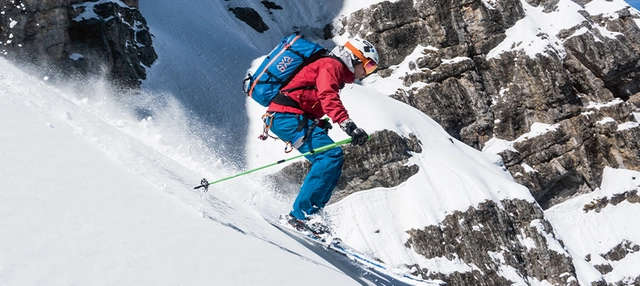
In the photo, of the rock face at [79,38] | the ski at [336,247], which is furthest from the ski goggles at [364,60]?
the rock face at [79,38]

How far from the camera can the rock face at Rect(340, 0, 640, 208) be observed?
39781 millimetres

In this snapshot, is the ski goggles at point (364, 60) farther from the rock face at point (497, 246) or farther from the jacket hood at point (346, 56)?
the rock face at point (497, 246)

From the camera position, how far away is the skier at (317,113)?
715 centimetres

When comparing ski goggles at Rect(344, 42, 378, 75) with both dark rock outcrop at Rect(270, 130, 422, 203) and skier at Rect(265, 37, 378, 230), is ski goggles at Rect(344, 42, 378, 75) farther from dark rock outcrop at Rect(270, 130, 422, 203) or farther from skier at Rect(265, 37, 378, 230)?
dark rock outcrop at Rect(270, 130, 422, 203)

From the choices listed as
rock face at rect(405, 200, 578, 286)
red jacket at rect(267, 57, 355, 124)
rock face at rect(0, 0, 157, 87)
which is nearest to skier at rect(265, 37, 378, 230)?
red jacket at rect(267, 57, 355, 124)

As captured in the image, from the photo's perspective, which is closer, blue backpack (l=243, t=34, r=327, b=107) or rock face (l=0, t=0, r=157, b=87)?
blue backpack (l=243, t=34, r=327, b=107)

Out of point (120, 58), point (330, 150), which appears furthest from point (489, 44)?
point (330, 150)

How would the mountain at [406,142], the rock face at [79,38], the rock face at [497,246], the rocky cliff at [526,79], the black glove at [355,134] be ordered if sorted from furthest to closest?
the rocky cliff at [526,79], the rock face at [497,246], the rock face at [79,38], the black glove at [355,134], the mountain at [406,142]

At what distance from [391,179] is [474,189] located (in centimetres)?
429

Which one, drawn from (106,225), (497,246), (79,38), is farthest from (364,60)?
(497,246)

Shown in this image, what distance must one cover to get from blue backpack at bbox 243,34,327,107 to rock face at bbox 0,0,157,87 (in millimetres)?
14489

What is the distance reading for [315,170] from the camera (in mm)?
7223

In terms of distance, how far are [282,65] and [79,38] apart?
15.9 metres

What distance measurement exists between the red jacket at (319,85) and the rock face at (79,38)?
15.0 meters
